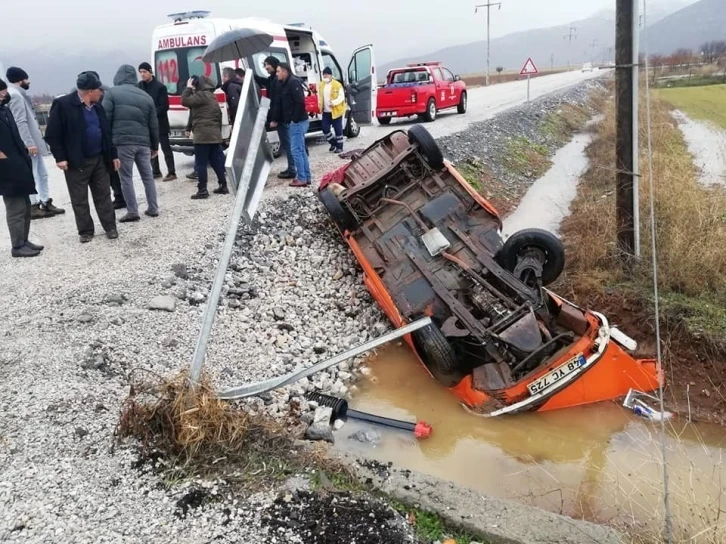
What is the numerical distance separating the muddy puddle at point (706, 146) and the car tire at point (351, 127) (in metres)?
7.65

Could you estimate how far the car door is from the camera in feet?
44.3

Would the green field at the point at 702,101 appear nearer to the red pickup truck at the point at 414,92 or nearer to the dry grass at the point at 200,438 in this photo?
the red pickup truck at the point at 414,92

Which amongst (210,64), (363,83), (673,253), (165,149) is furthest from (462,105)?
(673,253)

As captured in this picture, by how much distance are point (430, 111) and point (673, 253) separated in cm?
1159

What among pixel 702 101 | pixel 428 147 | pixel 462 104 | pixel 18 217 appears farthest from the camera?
pixel 702 101

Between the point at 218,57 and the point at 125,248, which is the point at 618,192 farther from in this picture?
the point at 125,248

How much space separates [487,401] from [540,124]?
52.3 feet

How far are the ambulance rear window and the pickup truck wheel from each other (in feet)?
27.9

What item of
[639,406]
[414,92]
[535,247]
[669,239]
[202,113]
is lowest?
[639,406]

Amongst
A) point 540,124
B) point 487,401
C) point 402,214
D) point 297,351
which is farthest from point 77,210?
point 540,124

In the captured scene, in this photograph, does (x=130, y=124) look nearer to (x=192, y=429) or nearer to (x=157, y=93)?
(x=157, y=93)

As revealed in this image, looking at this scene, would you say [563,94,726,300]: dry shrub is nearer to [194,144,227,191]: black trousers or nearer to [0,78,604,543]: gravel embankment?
[0,78,604,543]: gravel embankment

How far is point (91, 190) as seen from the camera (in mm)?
6473

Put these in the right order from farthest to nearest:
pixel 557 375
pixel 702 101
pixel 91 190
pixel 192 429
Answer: pixel 702 101 → pixel 91 190 → pixel 557 375 → pixel 192 429
